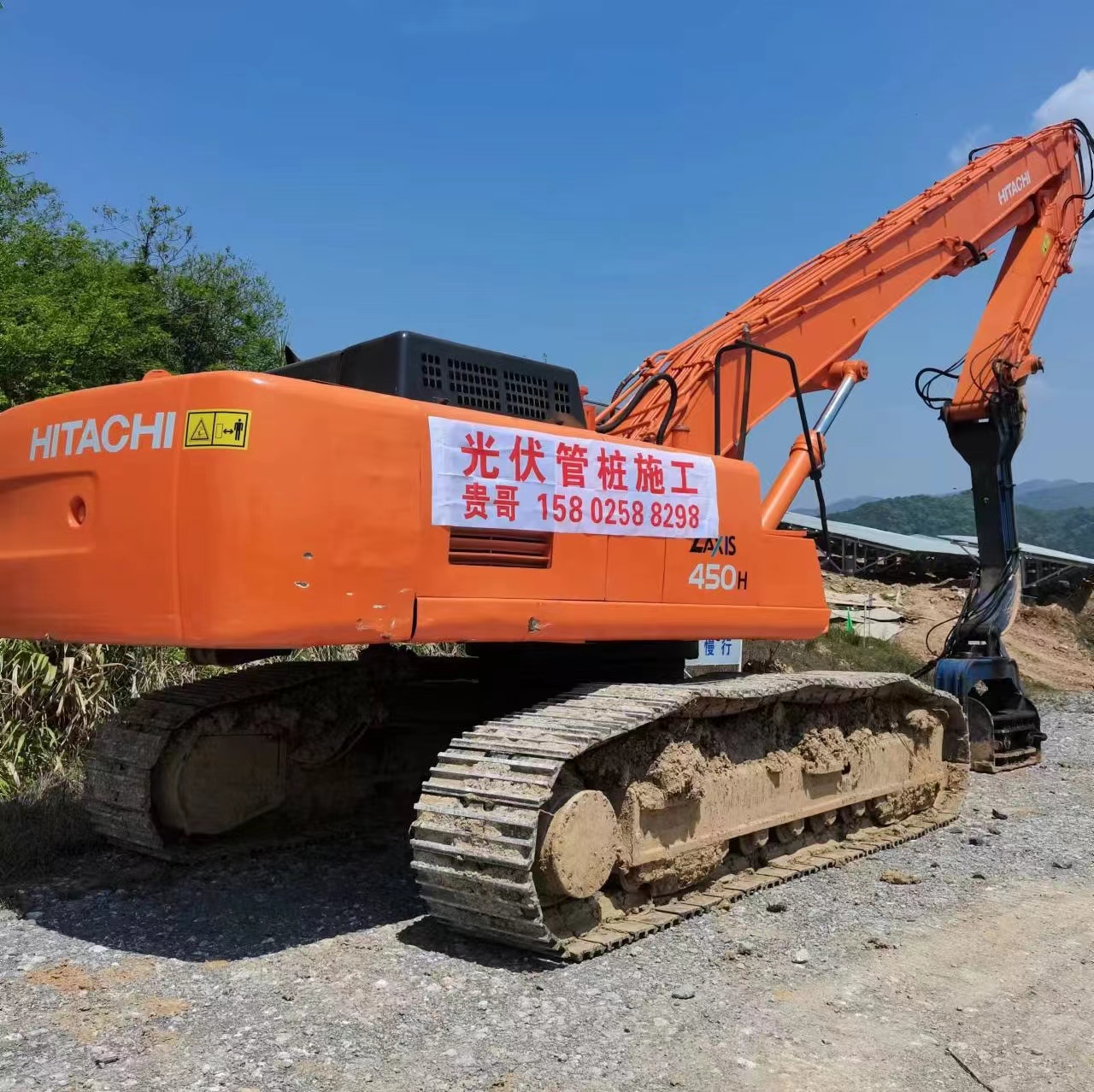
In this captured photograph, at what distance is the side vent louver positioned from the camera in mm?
4703

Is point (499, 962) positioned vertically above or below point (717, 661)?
below

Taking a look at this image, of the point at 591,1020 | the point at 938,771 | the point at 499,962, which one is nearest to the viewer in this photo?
the point at 591,1020

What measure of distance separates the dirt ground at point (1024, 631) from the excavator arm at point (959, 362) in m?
7.89

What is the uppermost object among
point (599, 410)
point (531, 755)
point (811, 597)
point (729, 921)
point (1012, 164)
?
point (1012, 164)

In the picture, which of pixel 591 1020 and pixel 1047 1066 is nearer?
pixel 1047 1066

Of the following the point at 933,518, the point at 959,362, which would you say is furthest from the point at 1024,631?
the point at 933,518

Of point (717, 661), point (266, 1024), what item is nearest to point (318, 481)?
point (266, 1024)

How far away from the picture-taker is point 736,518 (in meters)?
6.00

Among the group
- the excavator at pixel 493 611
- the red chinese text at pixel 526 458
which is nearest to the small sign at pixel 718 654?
the excavator at pixel 493 611

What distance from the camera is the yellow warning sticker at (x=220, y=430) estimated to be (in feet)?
13.5

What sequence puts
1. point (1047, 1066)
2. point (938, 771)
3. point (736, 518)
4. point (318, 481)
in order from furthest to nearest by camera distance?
1. point (938, 771)
2. point (736, 518)
3. point (318, 481)
4. point (1047, 1066)

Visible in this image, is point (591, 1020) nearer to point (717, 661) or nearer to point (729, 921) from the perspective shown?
point (729, 921)

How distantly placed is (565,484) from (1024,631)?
61.7ft

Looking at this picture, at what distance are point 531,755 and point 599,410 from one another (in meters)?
2.79
